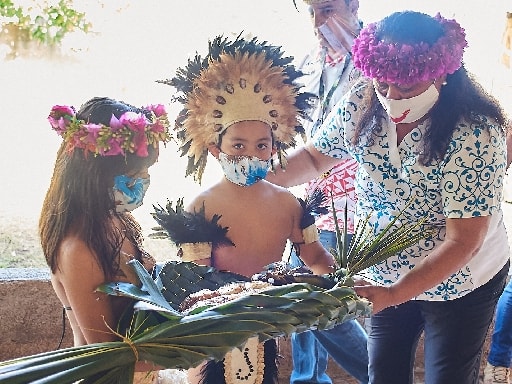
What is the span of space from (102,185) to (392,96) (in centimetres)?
81

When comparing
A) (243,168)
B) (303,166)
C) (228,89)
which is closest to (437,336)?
(303,166)

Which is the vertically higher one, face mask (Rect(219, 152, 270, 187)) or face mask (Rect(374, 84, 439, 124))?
face mask (Rect(374, 84, 439, 124))

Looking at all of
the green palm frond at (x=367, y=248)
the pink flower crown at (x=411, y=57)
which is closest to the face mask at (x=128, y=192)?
the green palm frond at (x=367, y=248)

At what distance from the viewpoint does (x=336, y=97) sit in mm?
2629

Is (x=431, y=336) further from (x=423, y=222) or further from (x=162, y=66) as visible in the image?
(x=162, y=66)

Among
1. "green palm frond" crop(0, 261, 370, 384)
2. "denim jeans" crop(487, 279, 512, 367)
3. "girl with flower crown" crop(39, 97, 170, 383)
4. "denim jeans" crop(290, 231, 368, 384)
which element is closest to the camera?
"green palm frond" crop(0, 261, 370, 384)

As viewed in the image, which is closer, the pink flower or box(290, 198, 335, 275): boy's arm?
the pink flower

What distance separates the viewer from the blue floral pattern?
1.78 m

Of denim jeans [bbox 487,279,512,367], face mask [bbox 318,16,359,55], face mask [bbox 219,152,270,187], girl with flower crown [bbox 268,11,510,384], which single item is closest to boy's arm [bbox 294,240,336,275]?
girl with flower crown [bbox 268,11,510,384]

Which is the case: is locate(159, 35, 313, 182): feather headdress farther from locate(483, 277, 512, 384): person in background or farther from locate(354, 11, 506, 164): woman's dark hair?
locate(483, 277, 512, 384): person in background

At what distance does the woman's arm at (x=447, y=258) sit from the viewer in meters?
1.80

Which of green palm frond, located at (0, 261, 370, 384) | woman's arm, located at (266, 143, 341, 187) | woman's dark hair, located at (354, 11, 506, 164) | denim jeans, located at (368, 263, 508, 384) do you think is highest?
woman's dark hair, located at (354, 11, 506, 164)

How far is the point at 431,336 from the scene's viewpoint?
2043 millimetres

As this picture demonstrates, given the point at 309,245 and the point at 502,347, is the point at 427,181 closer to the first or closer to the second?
the point at 309,245
